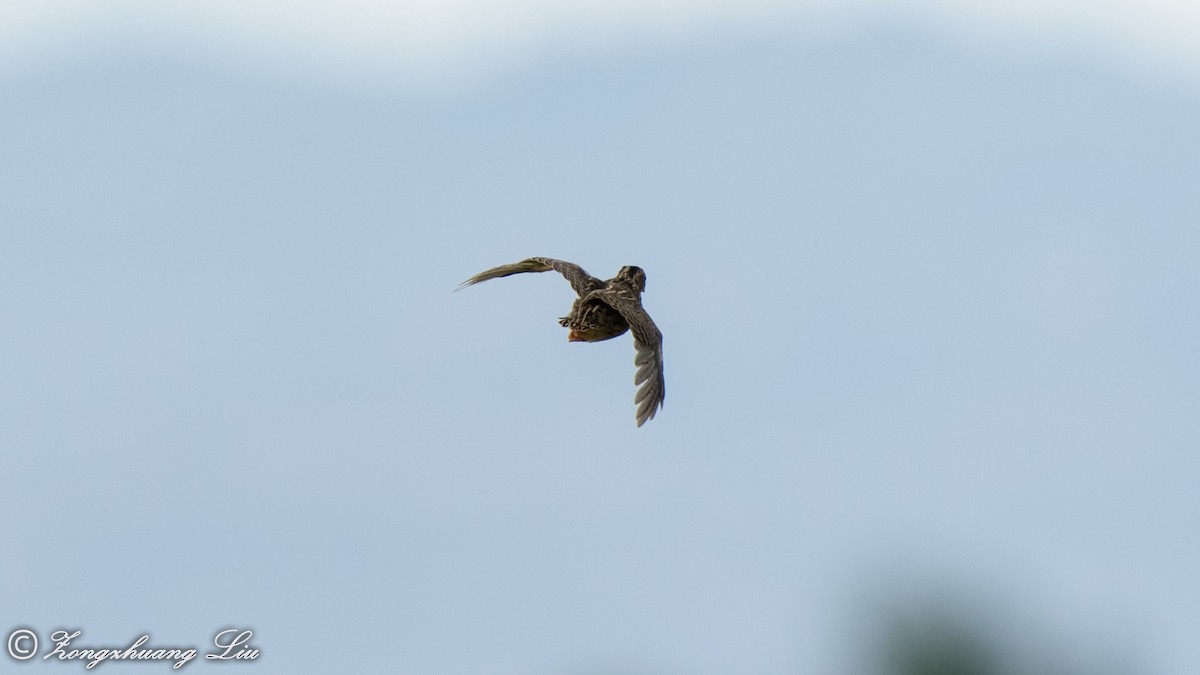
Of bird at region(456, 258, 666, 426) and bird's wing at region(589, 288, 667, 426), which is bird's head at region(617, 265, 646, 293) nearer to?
Result: bird at region(456, 258, 666, 426)

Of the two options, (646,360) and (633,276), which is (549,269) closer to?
(633,276)

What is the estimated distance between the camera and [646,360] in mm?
29031

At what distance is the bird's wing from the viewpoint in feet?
94.2

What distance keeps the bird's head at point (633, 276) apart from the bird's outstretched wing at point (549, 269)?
0.40 meters

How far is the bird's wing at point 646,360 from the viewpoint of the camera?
28.7m

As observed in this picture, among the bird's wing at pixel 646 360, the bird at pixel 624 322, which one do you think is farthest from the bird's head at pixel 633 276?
the bird's wing at pixel 646 360

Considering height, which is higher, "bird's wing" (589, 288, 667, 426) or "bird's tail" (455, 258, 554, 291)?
"bird's tail" (455, 258, 554, 291)

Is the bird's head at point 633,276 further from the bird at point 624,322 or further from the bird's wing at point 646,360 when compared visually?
the bird's wing at point 646,360

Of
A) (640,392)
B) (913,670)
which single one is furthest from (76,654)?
(913,670)

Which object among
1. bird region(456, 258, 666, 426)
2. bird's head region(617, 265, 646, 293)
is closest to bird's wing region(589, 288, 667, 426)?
bird region(456, 258, 666, 426)

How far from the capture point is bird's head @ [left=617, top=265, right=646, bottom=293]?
107ft

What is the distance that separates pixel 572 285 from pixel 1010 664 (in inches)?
368

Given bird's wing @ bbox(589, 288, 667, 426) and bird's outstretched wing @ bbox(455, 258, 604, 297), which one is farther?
bird's outstretched wing @ bbox(455, 258, 604, 297)

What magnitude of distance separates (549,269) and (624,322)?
3.45m
